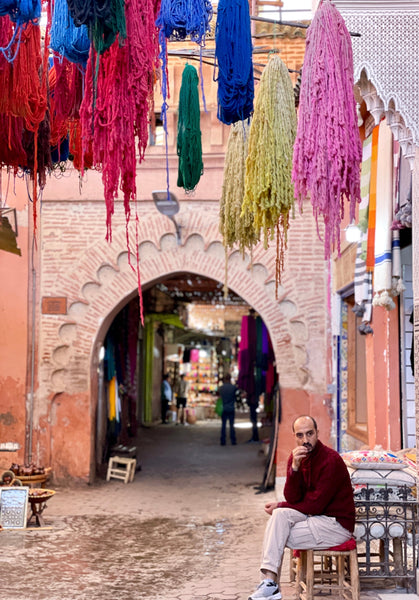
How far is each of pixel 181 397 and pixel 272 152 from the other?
1786cm

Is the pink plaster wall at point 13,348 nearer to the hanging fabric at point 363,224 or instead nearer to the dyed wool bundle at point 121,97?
the hanging fabric at point 363,224

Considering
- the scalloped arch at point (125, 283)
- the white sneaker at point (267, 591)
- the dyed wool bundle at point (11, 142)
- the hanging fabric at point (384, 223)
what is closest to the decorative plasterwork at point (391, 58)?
the hanging fabric at point (384, 223)

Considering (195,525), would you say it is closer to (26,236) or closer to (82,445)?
(82,445)

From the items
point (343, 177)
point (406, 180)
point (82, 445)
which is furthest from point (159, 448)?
point (343, 177)

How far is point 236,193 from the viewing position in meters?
5.62

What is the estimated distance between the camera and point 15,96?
404 cm

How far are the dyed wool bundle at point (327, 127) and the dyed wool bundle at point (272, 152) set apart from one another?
354 millimetres

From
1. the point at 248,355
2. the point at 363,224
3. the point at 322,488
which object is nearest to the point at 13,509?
the point at 322,488

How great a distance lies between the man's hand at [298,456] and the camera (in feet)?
15.1

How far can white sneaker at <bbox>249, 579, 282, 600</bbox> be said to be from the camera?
4.38m

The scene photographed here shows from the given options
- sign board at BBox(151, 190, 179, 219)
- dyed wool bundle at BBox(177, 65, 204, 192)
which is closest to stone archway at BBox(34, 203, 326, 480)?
sign board at BBox(151, 190, 179, 219)

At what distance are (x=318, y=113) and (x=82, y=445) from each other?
24.0 feet

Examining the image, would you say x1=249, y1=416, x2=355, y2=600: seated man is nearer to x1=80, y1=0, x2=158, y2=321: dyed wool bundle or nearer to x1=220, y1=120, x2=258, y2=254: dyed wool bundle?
x1=220, y1=120, x2=258, y2=254: dyed wool bundle

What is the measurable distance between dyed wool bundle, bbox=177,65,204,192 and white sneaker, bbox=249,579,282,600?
263 centimetres
